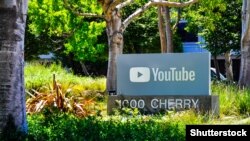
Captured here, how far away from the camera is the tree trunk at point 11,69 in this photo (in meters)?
7.87

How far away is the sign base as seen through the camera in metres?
13.7

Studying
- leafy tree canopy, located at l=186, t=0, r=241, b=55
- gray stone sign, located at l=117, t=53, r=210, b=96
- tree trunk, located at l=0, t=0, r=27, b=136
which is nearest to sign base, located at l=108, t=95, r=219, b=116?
gray stone sign, located at l=117, t=53, r=210, b=96

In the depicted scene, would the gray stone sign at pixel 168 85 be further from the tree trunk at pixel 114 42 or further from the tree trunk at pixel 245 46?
the tree trunk at pixel 245 46

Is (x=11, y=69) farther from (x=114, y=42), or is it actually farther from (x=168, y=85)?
(x=114, y=42)

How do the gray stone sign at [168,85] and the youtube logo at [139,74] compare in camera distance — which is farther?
the youtube logo at [139,74]

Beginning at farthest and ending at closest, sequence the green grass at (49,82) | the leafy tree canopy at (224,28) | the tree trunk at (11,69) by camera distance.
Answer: the leafy tree canopy at (224,28), the green grass at (49,82), the tree trunk at (11,69)

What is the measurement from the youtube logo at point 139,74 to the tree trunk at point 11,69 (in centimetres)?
640

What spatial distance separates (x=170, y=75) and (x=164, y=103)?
2.21ft

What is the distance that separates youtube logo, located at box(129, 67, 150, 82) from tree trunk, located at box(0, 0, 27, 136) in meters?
6.40

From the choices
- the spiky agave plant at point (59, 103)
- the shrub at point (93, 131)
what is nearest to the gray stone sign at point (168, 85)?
the spiky agave plant at point (59, 103)

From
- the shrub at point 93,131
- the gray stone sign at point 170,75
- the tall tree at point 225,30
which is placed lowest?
the shrub at point 93,131

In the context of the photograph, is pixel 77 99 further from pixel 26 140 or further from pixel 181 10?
pixel 181 10

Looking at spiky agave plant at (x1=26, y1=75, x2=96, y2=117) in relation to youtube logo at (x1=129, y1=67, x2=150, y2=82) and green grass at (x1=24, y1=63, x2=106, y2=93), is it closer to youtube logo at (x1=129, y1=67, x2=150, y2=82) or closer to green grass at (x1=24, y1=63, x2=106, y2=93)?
youtube logo at (x1=129, y1=67, x2=150, y2=82)

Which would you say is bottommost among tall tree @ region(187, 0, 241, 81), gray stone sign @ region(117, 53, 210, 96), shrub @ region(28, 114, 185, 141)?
shrub @ region(28, 114, 185, 141)
